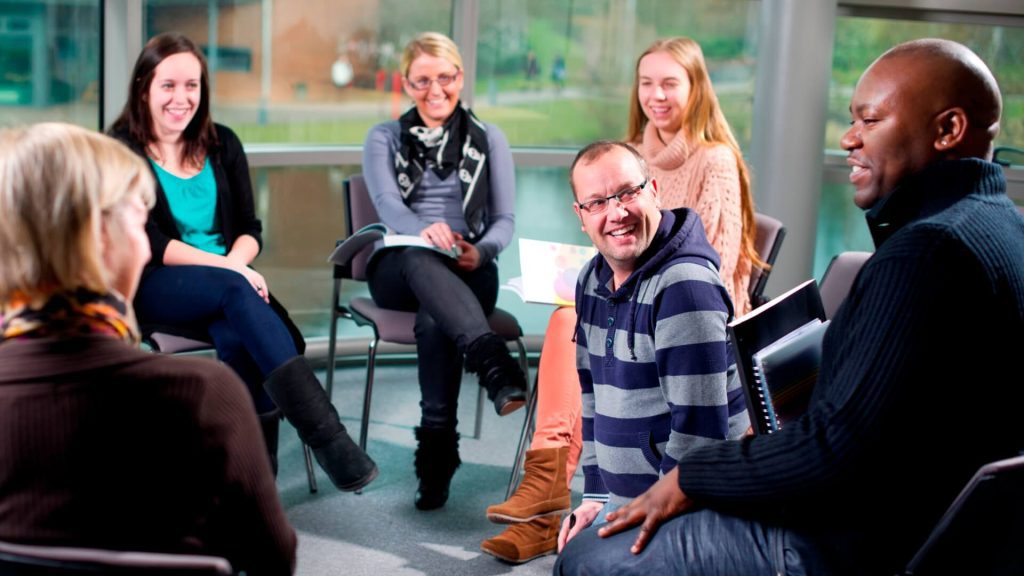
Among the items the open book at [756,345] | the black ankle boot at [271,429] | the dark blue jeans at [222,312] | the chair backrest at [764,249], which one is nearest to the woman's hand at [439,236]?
the dark blue jeans at [222,312]

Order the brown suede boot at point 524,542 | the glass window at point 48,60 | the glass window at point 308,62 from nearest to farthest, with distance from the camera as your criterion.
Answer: the brown suede boot at point 524,542, the glass window at point 48,60, the glass window at point 308,62

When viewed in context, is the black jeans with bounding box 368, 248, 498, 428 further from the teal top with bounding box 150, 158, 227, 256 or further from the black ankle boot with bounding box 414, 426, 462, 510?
the teal top with bounding box 150, 158, 227, 256

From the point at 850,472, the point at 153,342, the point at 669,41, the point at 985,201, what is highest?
the point at 669,41

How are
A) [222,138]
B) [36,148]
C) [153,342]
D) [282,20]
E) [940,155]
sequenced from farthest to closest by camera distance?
[282,20]
[222,138]
[153,342]
[940,155]
[36,148]

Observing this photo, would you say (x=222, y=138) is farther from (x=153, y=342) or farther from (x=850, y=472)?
(x=850, y=472)

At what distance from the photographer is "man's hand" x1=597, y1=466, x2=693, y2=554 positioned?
1.75m

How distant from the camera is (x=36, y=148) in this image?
1271 mm

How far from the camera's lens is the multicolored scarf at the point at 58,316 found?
1287mm

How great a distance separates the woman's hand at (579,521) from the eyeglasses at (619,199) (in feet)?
2.03

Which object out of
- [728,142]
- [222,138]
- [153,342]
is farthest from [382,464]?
[728,142]

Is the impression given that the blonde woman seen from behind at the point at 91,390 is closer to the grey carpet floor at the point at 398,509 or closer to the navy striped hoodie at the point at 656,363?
the navy striped hoodie at the point at 656,363

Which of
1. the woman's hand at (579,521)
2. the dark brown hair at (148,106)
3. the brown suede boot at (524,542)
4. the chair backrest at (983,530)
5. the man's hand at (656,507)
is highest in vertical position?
the dark brown hair at (148,106)

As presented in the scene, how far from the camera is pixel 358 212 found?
391cm

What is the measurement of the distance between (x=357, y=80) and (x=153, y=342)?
197cm
